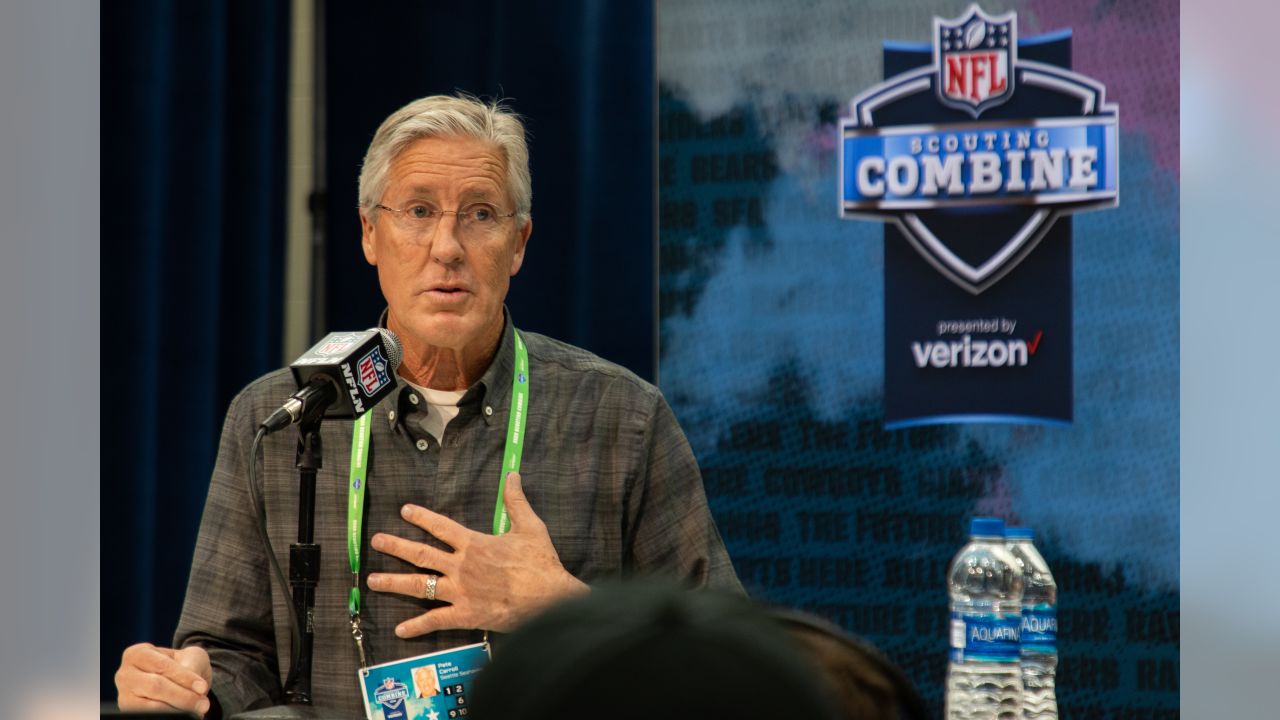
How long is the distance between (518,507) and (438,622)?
0.62 ft

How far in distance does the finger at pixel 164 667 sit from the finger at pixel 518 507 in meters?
0.46

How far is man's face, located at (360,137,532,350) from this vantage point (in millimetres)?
2076

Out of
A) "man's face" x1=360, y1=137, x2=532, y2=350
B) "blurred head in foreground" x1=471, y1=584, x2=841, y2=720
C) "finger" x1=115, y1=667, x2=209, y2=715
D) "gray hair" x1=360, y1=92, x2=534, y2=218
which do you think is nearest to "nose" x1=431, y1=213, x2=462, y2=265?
"man's face" x1=360, y1=137, x2=532, y2=350

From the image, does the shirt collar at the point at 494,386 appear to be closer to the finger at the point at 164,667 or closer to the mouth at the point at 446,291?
the mouth at the point at 446,291

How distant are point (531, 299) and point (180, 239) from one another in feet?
2.71

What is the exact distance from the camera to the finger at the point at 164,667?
1.63 m

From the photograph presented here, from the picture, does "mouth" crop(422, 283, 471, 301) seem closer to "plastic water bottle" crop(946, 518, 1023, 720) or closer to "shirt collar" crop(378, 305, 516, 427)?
"shirt collar" crop(378, 305, 516, 427)

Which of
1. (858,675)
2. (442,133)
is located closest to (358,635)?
(442,133)

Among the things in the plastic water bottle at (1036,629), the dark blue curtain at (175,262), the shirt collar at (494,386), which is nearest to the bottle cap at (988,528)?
the plastic water bottle at (1036,629)

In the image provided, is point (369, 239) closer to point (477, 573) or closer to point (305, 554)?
point (477, 573)

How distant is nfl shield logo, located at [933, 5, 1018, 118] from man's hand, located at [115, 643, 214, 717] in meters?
1.84

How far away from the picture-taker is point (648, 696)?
1.41ft
